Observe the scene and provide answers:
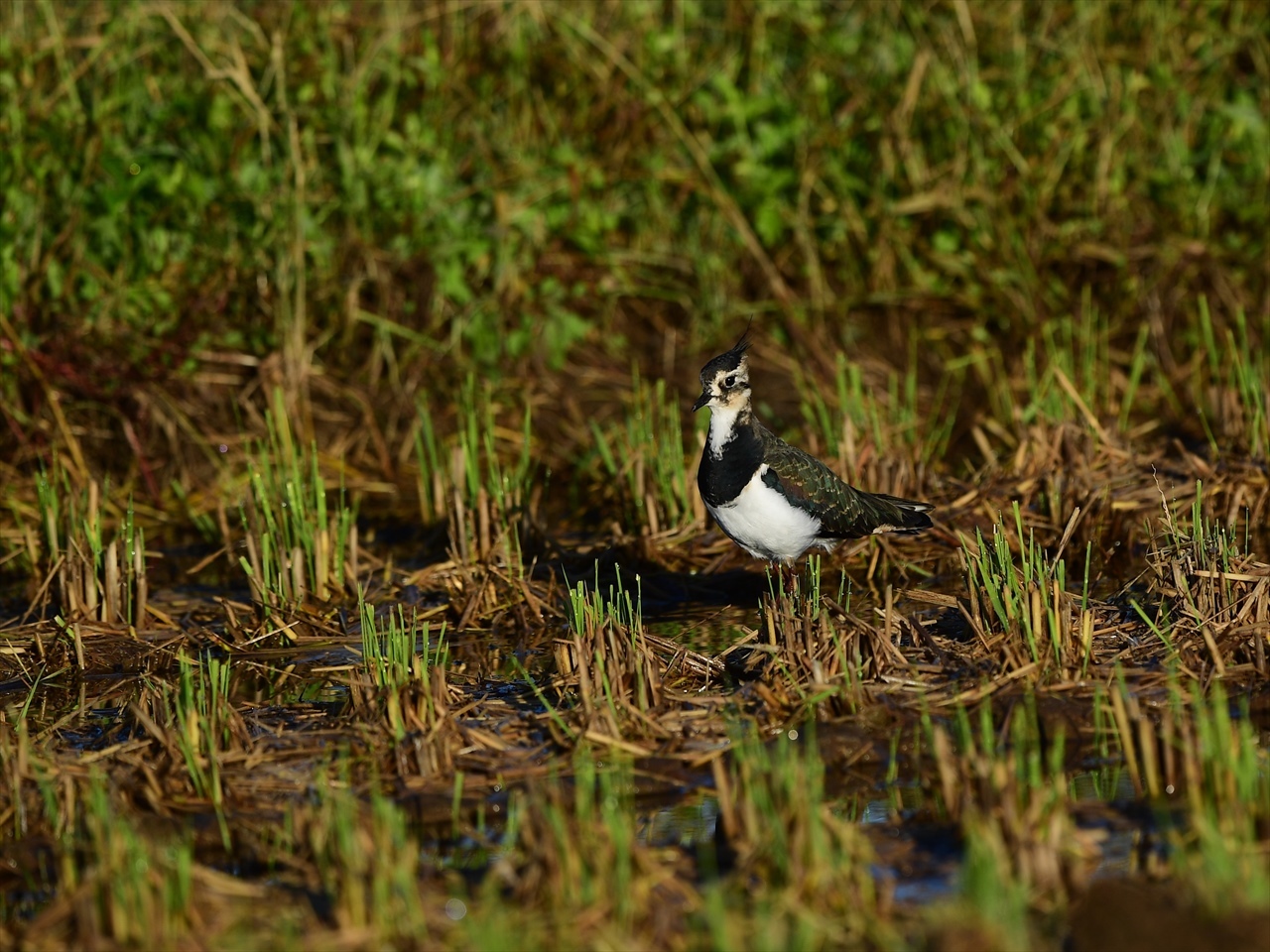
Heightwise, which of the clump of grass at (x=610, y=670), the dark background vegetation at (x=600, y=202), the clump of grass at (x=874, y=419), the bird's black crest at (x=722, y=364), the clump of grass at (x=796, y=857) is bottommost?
the clump of grass at (x=796, y=857)

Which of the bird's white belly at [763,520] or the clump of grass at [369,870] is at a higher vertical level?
the bird's white belly at [763,520]

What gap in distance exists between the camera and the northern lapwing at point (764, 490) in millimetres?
6293

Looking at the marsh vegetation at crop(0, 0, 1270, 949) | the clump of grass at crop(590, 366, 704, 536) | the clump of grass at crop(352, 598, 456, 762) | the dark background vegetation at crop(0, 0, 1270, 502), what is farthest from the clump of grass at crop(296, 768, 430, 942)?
the dark background vegetation at crop(0, 0, 1270, 502)

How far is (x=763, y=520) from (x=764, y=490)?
0.11 meters

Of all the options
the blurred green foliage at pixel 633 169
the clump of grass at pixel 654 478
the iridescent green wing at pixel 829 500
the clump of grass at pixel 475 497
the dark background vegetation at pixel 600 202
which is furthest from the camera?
the blurred green foliage at pixel 633 169

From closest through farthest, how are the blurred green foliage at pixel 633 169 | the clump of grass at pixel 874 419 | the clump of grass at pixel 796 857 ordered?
1. the clump of grass at pixel 796 857
2. the clump of grass at pixel 874 419
3. the blurred green foliage at pixel 633 169

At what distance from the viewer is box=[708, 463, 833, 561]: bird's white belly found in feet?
20.5

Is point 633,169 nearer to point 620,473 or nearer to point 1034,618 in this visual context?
point 620,473

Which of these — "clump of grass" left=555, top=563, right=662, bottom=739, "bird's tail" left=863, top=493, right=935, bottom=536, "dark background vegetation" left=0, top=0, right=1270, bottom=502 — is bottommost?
"clump of grass" left=555, top=563, right=662, bottom=739

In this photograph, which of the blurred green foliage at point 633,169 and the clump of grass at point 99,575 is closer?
the clump of grass at point 99,575

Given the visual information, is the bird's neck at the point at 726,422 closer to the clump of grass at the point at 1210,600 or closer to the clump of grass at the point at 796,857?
the clump of grass at the point at 1210,600

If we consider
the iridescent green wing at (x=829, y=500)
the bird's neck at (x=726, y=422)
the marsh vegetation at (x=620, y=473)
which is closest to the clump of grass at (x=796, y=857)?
the marsh vegetation at (x=620, y=473)

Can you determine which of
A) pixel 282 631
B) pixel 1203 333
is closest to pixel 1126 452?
pixel 1203 333

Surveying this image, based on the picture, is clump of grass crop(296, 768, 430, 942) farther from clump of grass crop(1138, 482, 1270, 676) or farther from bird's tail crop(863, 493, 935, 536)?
bird's tail crop(863, 493, 935, 536)
